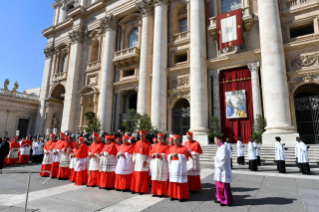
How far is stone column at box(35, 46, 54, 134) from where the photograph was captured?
93.5ft

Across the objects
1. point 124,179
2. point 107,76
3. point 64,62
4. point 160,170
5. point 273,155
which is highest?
point 64,62

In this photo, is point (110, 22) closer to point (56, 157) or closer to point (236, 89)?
point (236, 89)

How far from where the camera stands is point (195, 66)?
1695cm

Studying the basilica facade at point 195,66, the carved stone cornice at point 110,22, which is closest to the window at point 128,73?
the basilica facade at point 195,66

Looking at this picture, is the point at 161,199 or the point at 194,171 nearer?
the point at 161,199

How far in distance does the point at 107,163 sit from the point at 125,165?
69 cm

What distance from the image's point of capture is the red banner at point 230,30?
16.1 m

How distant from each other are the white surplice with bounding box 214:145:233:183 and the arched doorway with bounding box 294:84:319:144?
1223cm

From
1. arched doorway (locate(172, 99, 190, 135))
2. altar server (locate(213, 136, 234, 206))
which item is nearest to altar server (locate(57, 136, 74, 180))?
altar server (locate(213, 136, 234, 206))

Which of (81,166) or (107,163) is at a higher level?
Answer: (107,163)

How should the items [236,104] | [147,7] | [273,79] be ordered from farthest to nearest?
1. [147,7]
2. [236,104]
3. [273,79]

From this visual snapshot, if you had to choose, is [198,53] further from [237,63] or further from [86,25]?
[86,25]

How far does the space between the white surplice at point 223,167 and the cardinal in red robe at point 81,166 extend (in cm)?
449

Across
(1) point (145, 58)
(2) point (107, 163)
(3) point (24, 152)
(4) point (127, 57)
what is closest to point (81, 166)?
(2) point (107, 163)
